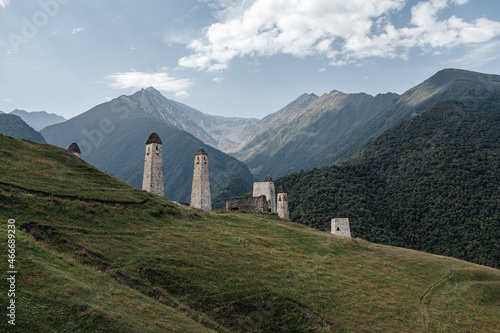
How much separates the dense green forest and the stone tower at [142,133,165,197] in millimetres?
54959

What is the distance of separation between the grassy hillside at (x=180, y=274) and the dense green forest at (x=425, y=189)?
182ft

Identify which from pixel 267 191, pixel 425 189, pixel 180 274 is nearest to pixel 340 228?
pixel 267 191

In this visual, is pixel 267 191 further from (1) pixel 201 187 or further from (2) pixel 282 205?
(1) pixel 201 187

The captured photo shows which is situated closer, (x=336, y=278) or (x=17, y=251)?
(x=17, y=251)

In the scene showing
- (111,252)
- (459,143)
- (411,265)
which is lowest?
(411,265)

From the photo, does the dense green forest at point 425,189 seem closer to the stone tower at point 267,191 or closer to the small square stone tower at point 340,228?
the stone tower at point 267,191

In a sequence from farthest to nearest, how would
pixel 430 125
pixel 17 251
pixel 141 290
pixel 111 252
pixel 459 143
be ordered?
1. pixel 430 125
2. pixel 459 143
3. pixel 111 252
4. pixel 141 290
5. pixel 17 251

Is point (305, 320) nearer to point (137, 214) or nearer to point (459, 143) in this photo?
point (137, 214)

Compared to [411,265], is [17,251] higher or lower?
higher

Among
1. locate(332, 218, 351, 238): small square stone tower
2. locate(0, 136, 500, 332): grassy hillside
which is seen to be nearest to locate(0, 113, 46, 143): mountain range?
locate(0, 136, 500, 332): grassy hillside

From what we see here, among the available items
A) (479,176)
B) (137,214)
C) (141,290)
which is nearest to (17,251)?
(141,290)

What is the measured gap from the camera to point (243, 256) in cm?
2931

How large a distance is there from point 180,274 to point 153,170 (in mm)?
27427

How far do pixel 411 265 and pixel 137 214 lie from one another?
1215 inches
